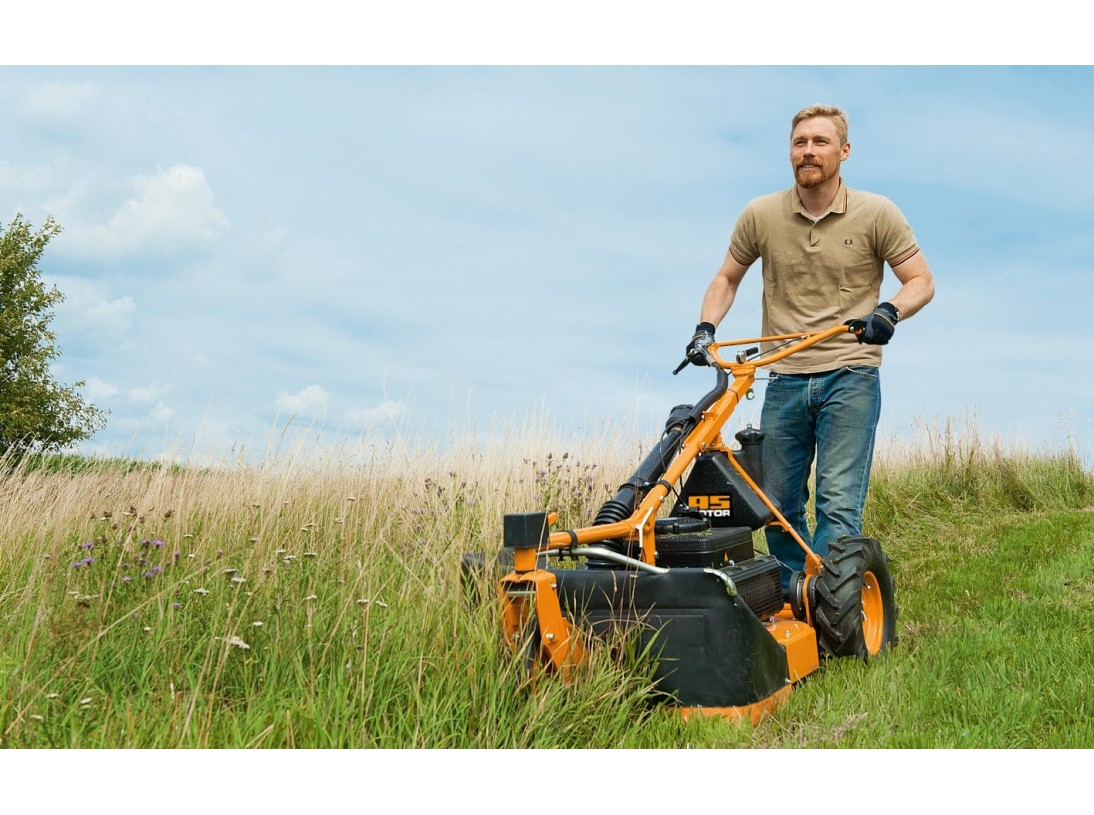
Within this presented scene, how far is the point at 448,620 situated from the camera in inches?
144

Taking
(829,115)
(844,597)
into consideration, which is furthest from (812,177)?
(844,597)

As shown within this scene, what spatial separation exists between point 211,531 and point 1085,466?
11122 millimetres

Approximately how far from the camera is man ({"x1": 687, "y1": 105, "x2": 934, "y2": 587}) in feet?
16.6

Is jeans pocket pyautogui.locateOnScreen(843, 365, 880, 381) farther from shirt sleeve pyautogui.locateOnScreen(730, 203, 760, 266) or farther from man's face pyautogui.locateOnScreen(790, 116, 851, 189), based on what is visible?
man's face pyautogui.locateOnScreen(790, 116, 851, 189)

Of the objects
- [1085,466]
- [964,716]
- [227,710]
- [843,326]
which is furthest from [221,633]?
[1085,466]

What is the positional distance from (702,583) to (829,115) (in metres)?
2.93

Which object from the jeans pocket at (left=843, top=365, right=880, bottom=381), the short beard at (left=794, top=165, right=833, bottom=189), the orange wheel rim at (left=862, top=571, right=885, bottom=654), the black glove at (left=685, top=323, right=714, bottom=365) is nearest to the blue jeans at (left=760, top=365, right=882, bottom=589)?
the jeans pocket at (left=843, top=365, right=880, bottom=381)

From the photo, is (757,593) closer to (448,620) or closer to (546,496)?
(448,620)

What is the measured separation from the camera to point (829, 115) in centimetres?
521

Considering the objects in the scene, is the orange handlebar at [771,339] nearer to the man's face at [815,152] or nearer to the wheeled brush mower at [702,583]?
the wheeled brush mower at [702,583]

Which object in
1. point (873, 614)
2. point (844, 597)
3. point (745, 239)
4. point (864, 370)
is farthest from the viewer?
point (745, 239)

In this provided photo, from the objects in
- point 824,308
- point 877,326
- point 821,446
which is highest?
point 824,308

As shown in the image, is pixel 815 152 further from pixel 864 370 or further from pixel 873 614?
pixel 873 614

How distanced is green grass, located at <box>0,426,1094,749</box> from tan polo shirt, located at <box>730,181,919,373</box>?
1.54 m
